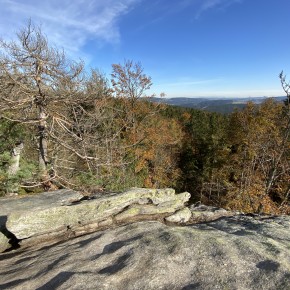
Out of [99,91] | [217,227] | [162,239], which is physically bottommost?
[217,227]

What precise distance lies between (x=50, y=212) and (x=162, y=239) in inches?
→ 112

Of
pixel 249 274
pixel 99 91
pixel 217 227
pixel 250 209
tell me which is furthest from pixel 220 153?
pixel 249 274

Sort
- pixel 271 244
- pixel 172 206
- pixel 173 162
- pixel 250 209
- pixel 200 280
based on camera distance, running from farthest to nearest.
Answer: pixel 173 162 < pixel 250 209 < pixel 172 206 < pixel 271 244 < pixel 200 280

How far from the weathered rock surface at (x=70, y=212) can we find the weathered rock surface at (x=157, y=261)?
482mm

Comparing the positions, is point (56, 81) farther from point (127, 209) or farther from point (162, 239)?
point (162, 239)

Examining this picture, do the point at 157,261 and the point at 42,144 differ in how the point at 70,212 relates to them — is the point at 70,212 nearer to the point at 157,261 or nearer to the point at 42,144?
the point at 157,261

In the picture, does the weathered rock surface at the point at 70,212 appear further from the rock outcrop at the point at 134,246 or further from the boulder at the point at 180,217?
the boulder at the point at 180,217

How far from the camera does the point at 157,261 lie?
14.6 feet

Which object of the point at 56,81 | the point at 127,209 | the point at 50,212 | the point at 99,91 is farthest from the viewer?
the point at 99,91

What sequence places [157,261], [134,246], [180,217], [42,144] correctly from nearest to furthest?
1. [157,261]
2. [134,246]
3. [180,217]
4. [42,144]

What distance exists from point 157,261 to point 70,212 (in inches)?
115

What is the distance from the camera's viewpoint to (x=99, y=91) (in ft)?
34.1

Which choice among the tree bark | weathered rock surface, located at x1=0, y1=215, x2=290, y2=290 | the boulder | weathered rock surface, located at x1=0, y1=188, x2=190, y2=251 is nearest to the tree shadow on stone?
weathered rock surface, located at x1=0, y1=215, x2=290, y2=290

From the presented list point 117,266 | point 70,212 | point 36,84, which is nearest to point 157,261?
point 117,266
